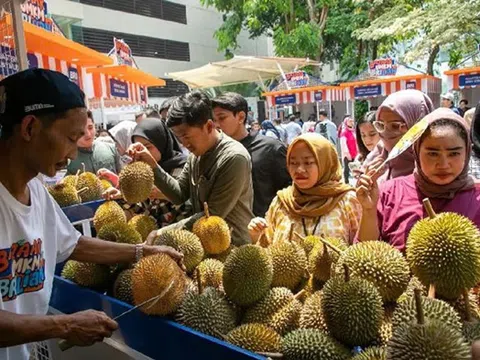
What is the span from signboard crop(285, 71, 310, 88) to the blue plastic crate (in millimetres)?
13608

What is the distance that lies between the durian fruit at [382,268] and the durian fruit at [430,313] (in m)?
0.13

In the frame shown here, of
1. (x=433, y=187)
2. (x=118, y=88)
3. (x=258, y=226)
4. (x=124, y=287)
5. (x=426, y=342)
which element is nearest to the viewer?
(x=426, y=342)

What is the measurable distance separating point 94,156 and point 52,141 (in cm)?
284

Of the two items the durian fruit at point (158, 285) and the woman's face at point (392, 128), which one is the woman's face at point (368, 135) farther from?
the durian fruit at point (158, 285)

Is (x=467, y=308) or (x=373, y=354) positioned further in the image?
(x=467, y=308)

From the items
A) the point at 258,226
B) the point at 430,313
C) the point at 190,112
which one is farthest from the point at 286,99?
the point at 430,313

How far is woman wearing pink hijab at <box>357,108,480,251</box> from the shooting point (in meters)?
1.72

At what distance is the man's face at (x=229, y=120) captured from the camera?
3338 mm

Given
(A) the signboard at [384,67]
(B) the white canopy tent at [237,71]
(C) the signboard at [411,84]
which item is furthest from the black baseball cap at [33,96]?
(A) the signboard at [384,67]

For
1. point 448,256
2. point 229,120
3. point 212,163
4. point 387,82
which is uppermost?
point 387,82

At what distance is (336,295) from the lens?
1233 mm

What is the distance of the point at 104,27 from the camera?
1758 centimetres

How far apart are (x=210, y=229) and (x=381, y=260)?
809mm

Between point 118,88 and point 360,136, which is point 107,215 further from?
point 118,88
